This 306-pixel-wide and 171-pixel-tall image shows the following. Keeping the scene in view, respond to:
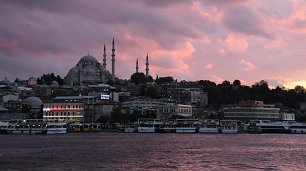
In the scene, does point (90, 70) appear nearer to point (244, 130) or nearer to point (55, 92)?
point (55, 92)

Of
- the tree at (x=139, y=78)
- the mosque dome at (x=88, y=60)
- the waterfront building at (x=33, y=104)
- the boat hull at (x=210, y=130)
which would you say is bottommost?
the boat hull at (x=210, y=130)

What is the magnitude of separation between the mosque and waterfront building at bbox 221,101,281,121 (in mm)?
39993

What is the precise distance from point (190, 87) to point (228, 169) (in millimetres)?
90225

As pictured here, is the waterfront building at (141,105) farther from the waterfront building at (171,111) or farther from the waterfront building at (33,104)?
the waterfront building at (33,104)

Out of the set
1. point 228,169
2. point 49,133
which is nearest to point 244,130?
point 49,133

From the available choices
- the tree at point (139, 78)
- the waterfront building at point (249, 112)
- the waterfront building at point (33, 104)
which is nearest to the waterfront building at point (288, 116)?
the waterfront building at point (249, 112)

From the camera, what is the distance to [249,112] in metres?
92.7

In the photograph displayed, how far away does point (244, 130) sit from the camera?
7594 centimetres

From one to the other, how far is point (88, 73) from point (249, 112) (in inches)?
1832

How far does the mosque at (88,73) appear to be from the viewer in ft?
418

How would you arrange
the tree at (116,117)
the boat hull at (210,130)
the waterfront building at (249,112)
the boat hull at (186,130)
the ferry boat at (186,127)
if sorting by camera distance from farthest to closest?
the waterfront building at (249,112) → the tree at (116,117) → the ferry boat at (186,127) → the boat hull at (186,130) → the boat hull at (210,130)

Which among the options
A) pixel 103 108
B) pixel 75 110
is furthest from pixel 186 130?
pixel 75 110

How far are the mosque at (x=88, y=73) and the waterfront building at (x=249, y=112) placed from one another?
3999 cm

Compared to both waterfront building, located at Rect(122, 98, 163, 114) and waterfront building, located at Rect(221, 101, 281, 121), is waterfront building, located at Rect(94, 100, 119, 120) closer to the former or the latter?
waterfront building, located at Rect(122, 98, 163, 114)
